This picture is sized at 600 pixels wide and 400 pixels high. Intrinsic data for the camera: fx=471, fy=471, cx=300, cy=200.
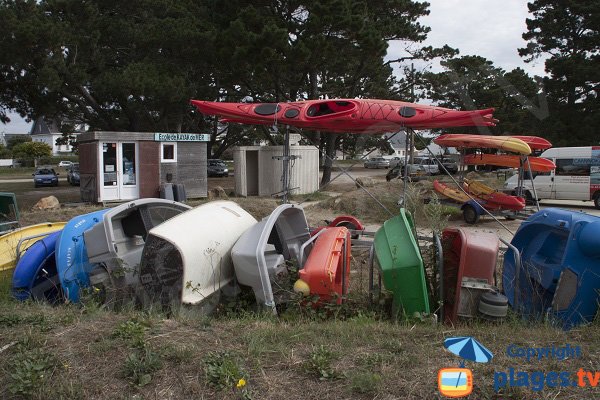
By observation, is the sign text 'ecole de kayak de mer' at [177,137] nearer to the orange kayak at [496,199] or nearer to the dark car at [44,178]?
the orange kayak at [496,199]

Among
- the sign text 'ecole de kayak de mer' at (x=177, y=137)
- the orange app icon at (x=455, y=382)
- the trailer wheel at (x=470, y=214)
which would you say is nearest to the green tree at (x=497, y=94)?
the sign text 'ecole de kayak de mer' at (x=177, y=137)

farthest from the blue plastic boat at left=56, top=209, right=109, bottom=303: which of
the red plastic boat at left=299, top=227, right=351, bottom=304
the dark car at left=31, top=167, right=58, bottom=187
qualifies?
the dark car at left=31, top=167, right=58, bottom=187

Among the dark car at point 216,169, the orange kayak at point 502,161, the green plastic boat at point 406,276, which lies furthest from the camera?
the dark car at point 216,169

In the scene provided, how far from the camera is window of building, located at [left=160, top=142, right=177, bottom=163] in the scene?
1930cm

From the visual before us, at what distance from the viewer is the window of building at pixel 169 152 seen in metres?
19.3

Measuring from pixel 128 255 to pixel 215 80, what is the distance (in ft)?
80.5

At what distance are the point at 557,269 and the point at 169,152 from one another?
55.4 feet

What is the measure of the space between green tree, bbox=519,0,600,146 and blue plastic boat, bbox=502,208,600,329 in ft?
107

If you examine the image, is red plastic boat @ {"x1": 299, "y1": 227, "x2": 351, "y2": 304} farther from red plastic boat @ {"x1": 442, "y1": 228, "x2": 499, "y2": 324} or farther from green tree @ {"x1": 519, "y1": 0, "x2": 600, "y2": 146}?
green tree @ {"x1": 519, "y1": 0, "x2": 600, "y2": 146}

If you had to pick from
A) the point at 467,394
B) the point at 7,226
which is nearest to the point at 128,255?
the point at 467,394

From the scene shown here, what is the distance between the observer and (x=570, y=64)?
33469 millimetres

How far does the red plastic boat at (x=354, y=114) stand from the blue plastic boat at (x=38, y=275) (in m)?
5.09

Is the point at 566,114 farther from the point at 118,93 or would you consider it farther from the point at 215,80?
the point at 118,93

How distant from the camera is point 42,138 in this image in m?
114
